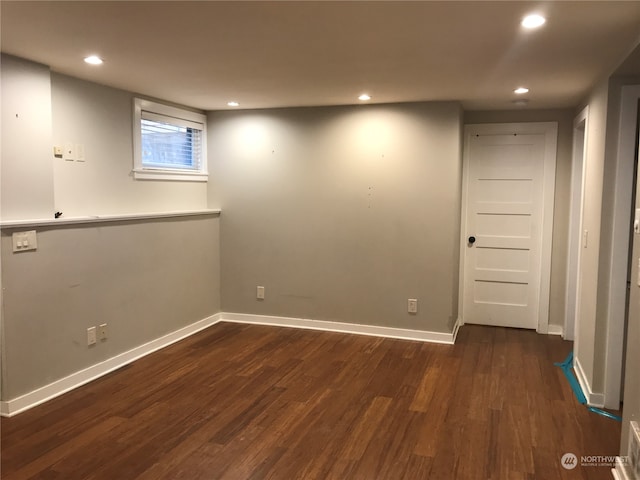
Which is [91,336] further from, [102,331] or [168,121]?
[168,121]

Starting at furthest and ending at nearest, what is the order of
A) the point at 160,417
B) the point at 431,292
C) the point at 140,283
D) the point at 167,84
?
the point at 431,292 → the point at 140,283 → the point at 167,84 → the point at 160,417

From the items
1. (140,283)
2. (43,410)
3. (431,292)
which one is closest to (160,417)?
(43,410)

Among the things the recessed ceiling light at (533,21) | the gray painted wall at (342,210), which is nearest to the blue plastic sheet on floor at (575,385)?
the gray painted wall at (342,210)

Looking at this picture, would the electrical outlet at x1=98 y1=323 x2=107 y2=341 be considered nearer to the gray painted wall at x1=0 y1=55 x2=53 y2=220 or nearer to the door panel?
the gray painted wall at x1=0 y1=55 x2=53 y2=220

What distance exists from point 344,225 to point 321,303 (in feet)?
2.76

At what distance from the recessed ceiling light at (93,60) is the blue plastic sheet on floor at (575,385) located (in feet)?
12.8

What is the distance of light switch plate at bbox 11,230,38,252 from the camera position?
304 centimetres

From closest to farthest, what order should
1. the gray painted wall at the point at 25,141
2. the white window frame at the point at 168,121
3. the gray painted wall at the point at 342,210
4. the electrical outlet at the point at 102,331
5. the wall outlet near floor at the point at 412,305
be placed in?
the gray painted wall at the point at 25,141, the electrical outlet at the point at 102,331, the white window frame at the point at 168,121, the gray painted wall at the point at 342,210, the wall outlet near floor at the point at 412,305

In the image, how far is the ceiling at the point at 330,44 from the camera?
2.24 m

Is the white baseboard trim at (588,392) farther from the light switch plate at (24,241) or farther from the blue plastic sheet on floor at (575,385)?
the light switch plate at (24,241)

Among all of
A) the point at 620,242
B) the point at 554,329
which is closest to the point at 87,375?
the point at 620,242

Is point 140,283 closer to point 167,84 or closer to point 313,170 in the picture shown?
point 167,84

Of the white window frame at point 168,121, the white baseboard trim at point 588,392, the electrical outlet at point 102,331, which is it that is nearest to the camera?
the white baseboard trim at point 588,392

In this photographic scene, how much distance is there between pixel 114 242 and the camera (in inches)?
152
